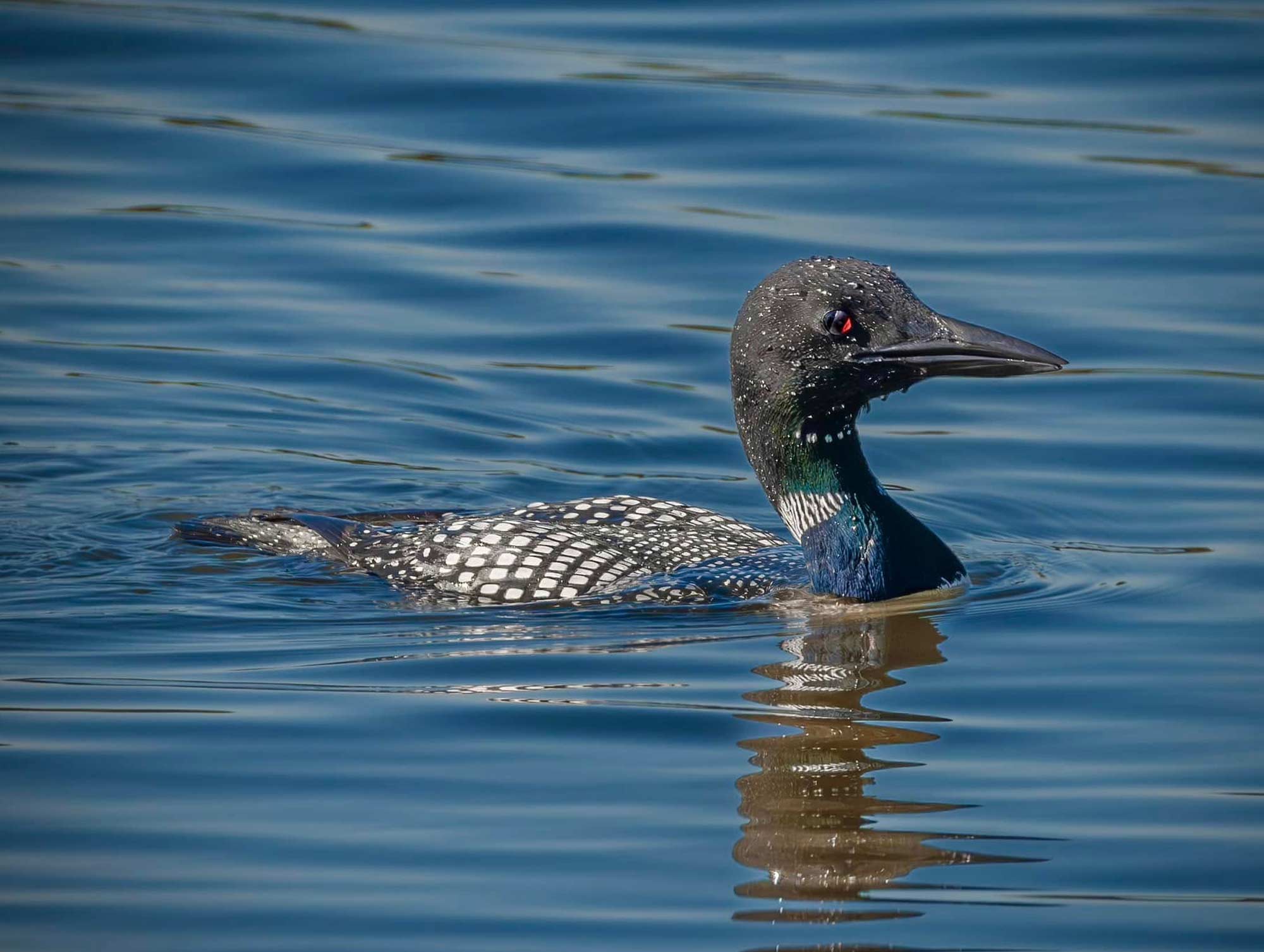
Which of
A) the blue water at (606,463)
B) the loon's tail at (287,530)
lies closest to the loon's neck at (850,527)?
the blue water at (606,463)

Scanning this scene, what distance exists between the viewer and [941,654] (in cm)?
509

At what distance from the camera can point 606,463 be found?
709cm

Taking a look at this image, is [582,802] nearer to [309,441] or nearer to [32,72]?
[309,441]

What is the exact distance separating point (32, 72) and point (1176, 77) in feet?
23.1

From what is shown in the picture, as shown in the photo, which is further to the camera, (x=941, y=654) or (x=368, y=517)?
(x=368, y=517)

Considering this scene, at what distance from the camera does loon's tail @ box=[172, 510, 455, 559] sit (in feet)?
19.6

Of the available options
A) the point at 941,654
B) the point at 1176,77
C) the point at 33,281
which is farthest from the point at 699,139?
the point at 941,654

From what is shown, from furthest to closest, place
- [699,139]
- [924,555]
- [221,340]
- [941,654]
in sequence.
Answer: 1. [699,139]
2. [221,340]
3. [924,555]
4. [941,654]

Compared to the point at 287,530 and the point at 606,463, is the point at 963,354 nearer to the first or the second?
the point at 606,463

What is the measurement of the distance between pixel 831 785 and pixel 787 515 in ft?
5.87

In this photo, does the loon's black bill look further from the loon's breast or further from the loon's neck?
the loon's breast

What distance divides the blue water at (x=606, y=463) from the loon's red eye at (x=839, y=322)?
0.80 m

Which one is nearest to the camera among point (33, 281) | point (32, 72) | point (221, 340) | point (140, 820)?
point (140, 820)

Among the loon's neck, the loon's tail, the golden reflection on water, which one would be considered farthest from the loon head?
the loon's tail
